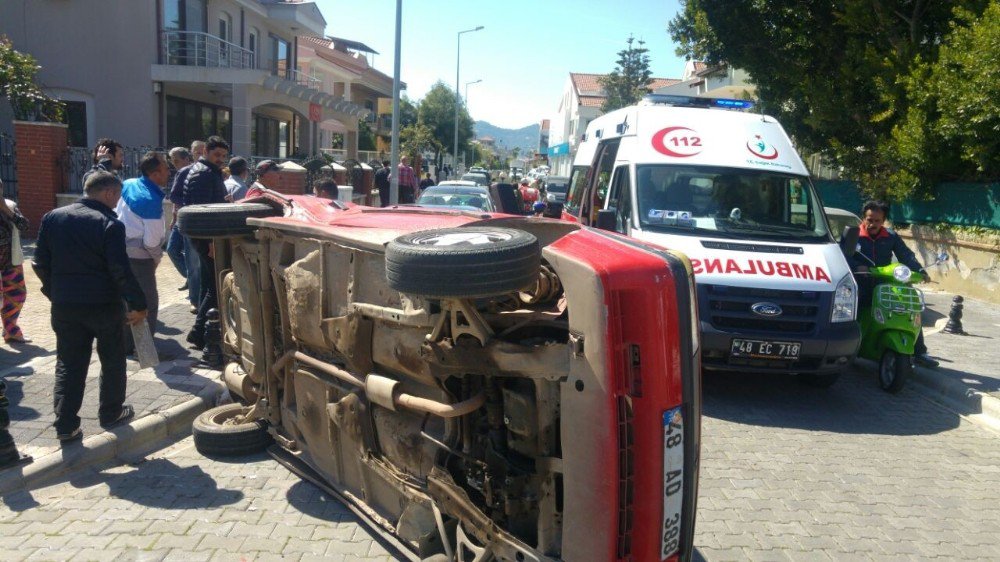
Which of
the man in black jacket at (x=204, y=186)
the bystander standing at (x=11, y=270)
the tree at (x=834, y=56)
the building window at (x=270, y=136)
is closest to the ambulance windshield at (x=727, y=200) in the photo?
the man in black jacket at (x=204, y=186)

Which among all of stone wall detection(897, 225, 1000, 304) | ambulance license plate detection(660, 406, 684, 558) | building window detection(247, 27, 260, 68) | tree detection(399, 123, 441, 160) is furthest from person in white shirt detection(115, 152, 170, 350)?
tree detection(399, 123, 441, 160)

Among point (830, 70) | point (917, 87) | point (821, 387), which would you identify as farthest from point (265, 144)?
point (821, 387)

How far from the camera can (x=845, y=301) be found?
6.44 m

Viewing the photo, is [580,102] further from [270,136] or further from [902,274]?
[902,274]

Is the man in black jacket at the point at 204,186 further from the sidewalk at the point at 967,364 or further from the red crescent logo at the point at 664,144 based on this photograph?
the sidewalk at the point at 967,364

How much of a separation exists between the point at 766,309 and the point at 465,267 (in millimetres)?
4293

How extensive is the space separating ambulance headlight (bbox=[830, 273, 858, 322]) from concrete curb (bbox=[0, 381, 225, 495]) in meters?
5.43

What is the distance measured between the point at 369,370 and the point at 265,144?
86.7ft

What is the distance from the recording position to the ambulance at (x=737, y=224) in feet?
20.7

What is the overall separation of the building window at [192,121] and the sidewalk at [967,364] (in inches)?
798

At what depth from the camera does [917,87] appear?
43.5ft

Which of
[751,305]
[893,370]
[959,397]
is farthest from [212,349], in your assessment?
[959,397]

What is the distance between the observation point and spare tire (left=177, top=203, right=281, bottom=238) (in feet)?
15.5

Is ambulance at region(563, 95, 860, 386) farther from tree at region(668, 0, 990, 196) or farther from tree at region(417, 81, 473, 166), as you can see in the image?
tree at region(417, 81, 473, 166)
